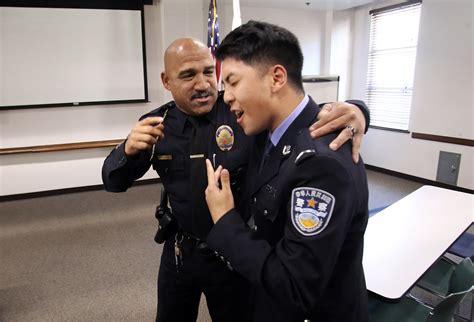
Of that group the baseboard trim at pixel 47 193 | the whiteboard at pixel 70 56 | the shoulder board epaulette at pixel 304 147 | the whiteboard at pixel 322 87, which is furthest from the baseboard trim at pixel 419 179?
the shoulder board epaulette at pixel 304 147

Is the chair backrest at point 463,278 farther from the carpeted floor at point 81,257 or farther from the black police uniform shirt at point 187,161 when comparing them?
the carpeted floor at point 81,257

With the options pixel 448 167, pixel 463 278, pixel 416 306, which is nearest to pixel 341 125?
pixel 463 278

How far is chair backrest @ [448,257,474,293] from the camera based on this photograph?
1.46 meters

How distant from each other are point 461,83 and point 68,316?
191 inches

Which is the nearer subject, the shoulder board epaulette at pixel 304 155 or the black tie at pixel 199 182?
the shoulder board epaulette at pixel 304 155

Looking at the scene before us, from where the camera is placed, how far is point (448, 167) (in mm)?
4496

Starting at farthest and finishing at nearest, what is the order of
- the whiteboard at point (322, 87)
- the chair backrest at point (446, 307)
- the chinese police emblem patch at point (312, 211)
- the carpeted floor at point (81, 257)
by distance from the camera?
1. the whiteboard at point (322, 87)
2. the carpeted floor at point (81, 257)
3. the chair backrest at point (446, 307)
4. the chinese police emblem patch at point (312, 211)

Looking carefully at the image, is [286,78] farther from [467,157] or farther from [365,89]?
[365,89]

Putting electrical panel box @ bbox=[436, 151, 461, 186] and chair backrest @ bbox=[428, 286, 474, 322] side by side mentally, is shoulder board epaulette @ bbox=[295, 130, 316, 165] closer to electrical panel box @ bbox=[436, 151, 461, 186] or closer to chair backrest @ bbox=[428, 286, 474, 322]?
chair backrest @ bbox=[428, 286, 474, 322]

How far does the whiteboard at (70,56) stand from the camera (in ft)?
12.8

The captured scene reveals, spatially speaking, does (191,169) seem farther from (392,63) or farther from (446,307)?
(392,63)

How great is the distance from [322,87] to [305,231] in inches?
191

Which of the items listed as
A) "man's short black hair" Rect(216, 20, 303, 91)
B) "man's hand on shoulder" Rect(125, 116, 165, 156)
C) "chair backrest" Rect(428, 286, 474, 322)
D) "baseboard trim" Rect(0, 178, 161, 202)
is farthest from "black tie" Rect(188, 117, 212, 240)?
"baseboard trim" Rect(0, 178, 161, 202)

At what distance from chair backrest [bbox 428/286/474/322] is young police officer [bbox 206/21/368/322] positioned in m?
0.50
